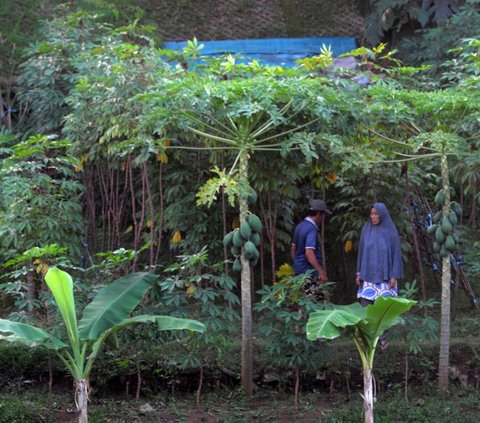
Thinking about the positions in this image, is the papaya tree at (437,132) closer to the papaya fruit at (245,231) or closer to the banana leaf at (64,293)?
the papaya fruit at (245,231)

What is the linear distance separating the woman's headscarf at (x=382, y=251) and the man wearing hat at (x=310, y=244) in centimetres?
56

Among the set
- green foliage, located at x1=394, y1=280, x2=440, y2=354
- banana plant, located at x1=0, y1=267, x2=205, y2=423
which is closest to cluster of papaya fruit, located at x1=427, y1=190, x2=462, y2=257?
green foliage, located at x1=394, y1=280, x2=440, y2=354

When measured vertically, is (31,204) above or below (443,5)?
below

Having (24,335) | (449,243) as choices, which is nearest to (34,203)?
(24,335)

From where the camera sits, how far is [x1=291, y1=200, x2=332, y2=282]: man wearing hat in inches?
340

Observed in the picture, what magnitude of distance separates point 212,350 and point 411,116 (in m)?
2.93

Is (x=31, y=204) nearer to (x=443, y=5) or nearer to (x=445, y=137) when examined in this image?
(x=445, y=137)

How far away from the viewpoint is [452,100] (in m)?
7.00

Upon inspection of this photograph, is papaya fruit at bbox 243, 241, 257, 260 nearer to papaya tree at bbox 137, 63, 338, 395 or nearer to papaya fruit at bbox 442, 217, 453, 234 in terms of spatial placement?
papaya tree at bbox 137, 63, 338, 395

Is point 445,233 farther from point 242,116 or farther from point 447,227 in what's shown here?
point 242,116

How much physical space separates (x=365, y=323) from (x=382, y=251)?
6.67ft

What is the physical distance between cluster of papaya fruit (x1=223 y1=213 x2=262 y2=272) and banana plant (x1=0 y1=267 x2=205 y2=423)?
106 centimetres

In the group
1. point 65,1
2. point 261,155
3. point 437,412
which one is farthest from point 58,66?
point 437,412

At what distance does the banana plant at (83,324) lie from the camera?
19.8 ft
